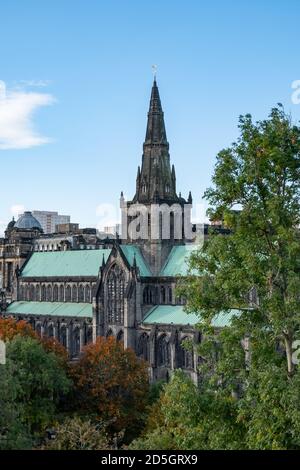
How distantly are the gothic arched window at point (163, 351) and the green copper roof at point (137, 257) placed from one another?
10.4 m

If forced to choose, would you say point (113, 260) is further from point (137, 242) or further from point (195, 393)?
point (195, 393)

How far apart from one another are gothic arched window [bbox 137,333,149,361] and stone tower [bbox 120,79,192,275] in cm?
907

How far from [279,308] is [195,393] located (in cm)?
495

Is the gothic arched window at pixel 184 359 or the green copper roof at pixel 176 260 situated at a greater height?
the green copper roof at pixel 176 260

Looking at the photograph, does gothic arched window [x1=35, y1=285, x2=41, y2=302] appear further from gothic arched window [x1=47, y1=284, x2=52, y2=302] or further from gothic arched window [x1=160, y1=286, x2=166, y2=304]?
gothic arched window [x1=160, y1=286, x2=166, y2=304]

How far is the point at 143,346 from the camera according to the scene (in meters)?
93.9

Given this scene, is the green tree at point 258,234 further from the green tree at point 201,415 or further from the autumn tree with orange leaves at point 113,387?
the autumn tree with orange leaves at point 113,387

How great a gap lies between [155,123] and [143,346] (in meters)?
30.5

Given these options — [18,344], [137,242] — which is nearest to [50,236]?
[137,242]

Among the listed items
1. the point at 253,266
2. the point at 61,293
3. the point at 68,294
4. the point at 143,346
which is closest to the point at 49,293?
the point at 61,293

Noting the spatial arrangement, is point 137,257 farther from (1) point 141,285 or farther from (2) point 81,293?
(2) point 81,293

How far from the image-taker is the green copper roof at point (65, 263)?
111m

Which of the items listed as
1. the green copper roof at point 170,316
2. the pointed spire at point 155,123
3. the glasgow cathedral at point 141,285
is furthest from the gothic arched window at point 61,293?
the pointed spire at point 155,123

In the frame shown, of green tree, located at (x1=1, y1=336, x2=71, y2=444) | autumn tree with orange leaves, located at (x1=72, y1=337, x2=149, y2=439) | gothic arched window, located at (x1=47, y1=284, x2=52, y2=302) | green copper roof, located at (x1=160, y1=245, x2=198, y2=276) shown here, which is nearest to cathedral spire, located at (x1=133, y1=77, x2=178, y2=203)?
green copper roof, located at (x1=160, y1=245, x2=198, y2=276)
